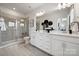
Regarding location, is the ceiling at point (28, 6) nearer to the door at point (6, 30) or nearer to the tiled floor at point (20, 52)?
the door at point (6, 30)

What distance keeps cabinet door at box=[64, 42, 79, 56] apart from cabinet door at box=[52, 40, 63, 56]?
6.3 inches

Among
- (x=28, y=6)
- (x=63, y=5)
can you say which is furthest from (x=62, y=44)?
(x=28, y=6)

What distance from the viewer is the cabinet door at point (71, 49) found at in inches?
84.4

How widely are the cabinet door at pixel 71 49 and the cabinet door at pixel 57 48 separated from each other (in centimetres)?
16

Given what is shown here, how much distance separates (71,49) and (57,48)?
1.83 feet

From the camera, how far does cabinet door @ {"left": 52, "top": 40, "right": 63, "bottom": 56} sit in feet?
8.44

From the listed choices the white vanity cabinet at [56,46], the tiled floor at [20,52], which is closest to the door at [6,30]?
the tiled floor at [20,52]

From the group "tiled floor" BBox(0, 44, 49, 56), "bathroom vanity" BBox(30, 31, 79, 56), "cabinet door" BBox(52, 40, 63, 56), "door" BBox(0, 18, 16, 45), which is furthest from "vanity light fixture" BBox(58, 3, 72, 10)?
"door" BBox(0, 18, 16, 45)

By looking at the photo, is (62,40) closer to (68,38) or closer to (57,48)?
(68,38)

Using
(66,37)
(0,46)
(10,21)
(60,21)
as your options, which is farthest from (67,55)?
(10,21)

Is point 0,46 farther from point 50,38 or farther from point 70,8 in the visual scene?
point 70,8

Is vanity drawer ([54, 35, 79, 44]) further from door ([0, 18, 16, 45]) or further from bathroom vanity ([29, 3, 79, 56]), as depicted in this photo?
door ([0, 18, 16, 45])

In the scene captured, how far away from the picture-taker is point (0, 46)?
412 cm

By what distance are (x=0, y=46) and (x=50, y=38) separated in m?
2.60
